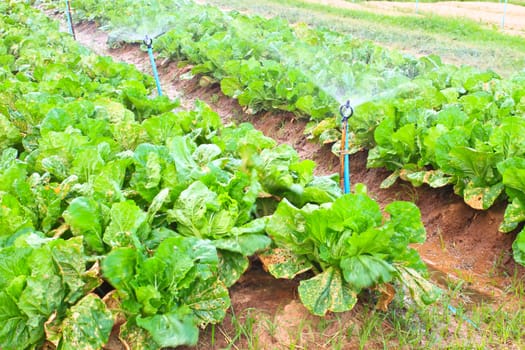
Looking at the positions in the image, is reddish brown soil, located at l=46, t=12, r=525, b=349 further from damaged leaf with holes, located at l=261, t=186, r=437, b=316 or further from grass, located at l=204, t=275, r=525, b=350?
damaged leaf with holes, located at l=261, t=186, r=437, b=316

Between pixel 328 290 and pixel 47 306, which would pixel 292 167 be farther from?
pixel 47 306

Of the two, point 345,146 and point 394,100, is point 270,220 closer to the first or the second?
point 345,146

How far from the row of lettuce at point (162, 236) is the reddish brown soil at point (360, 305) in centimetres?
16

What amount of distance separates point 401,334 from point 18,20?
1159 centimetres

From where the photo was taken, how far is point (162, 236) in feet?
9.82

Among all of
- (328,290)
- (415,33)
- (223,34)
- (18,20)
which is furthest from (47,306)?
(415,33)

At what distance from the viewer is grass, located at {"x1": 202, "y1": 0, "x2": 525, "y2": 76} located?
10852 mm

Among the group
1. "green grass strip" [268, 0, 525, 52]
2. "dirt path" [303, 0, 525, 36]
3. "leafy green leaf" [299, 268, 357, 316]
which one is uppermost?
"leafy green leaf" [299, 268, 357, 316]

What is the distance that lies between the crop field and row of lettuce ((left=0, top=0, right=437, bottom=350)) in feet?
0.03

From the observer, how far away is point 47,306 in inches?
99.3

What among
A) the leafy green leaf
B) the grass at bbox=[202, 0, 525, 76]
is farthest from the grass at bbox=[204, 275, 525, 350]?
the grass at bbox=[202, 0, 525, 76]

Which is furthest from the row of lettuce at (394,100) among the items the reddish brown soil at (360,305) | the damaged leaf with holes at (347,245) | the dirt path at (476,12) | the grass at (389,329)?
the dirt path at (476,12)

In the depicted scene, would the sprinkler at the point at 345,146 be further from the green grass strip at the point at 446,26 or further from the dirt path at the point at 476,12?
the dirt path at the point at 476,12

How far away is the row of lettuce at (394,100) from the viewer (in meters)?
4.07
